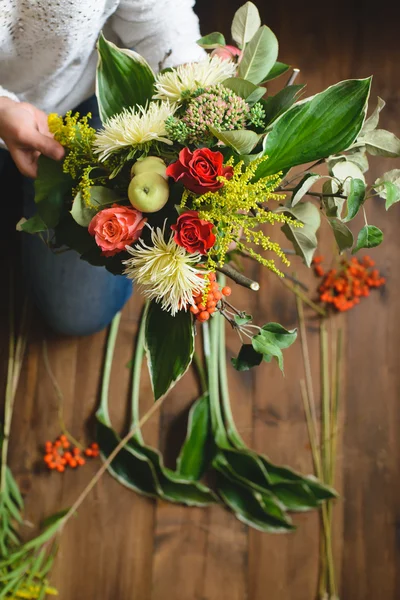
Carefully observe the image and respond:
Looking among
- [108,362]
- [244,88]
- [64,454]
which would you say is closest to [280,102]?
[244,88]

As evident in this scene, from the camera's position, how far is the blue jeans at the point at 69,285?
958mm

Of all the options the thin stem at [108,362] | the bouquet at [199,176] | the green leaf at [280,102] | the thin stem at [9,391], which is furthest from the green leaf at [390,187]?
the thin stem at [9,391]

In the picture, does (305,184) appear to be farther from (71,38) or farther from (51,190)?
(71,38)

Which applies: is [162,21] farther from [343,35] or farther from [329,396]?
[329,396]

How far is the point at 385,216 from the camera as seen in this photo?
1.11m

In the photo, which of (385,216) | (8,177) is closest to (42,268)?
(8,177)

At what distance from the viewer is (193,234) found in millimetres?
454

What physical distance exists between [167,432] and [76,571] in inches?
11.4

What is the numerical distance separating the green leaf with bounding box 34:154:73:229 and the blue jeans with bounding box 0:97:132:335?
14.9 inches

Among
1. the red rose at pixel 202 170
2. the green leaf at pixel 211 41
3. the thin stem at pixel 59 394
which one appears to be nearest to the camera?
the red rose at pixel 202 170

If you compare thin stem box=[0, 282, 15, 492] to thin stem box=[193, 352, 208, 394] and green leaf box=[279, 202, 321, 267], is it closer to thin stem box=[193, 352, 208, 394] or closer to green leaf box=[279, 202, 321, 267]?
thin stem box=[193, 352, 208, 394]

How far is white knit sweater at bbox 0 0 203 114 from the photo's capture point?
639 millimetres

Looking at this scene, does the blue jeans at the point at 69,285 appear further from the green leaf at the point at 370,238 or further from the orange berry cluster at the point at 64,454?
the green leaf at the point at 370,238

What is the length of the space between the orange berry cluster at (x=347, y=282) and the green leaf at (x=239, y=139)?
2.10ft
